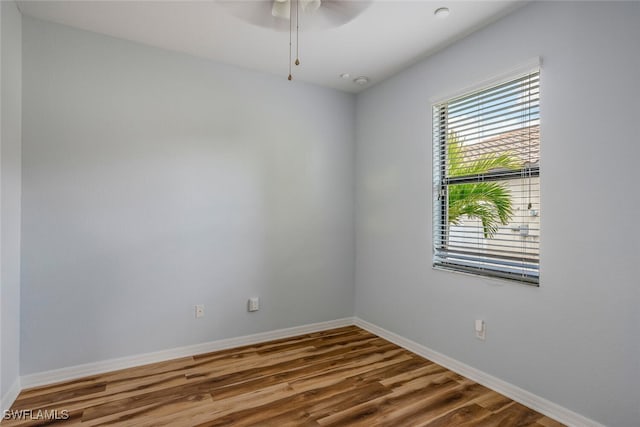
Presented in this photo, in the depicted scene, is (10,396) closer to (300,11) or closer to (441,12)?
(300,11)

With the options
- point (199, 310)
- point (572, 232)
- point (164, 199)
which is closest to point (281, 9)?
point (164, 199)

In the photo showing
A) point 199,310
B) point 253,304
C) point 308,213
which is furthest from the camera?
point 308,213

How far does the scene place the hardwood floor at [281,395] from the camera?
6.75 ft

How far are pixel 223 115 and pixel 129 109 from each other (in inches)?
29.7

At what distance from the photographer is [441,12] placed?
7.59ft

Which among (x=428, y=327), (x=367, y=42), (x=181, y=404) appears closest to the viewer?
(x=181, y=404)

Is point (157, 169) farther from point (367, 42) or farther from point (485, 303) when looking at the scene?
point (485, 303)

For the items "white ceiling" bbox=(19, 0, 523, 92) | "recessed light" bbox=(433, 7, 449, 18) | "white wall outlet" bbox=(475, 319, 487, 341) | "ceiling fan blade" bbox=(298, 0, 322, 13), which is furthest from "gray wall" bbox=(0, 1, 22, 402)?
"white wall outlet" bbox=(475, 319, 487, 341)

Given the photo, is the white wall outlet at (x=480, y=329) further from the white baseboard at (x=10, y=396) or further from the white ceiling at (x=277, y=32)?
the white baseboard at (x=10, y=396)

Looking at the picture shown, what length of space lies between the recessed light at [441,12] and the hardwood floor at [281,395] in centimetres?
257

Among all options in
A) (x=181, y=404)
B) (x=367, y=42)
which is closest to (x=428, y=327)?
(x=181, y=404)

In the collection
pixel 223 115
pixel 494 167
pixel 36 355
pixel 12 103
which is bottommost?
pixel 36 355

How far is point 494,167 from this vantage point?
2.48 metres

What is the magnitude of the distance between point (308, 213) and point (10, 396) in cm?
259
